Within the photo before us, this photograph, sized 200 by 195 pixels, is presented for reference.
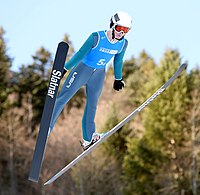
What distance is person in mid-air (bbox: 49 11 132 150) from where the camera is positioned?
15.6 ft

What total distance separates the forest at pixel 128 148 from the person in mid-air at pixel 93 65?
14783mm

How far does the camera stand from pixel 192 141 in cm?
2075

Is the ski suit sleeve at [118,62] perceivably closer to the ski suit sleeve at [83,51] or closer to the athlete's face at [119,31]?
the athlete's face at [119,31]


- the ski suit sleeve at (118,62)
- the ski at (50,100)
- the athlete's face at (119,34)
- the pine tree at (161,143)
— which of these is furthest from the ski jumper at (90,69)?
the pine tree at (161,143)

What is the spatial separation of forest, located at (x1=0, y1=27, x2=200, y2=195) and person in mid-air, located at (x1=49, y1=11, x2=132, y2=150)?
14.8m

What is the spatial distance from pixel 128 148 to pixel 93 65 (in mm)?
16622

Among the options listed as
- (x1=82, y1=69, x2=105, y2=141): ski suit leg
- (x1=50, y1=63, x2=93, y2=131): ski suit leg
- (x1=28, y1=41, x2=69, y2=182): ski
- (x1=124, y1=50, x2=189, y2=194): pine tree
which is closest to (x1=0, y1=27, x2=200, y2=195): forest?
(x1=124, y1=50, x2=189, y2=194): pine tree

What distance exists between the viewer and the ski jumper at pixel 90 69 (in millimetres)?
4809

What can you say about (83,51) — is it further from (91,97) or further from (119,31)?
(91,97)

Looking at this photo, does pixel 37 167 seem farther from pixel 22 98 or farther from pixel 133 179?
pixel 22 98

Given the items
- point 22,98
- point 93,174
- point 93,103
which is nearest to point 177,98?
point 93,174

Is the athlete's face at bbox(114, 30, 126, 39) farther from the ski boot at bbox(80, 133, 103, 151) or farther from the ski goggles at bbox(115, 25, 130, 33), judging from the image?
the ski boot at bbox(80, 133, 103, 151)

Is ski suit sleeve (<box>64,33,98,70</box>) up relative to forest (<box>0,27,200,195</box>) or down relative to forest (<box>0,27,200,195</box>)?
down

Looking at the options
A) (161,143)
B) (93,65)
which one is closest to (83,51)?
(93,65)
